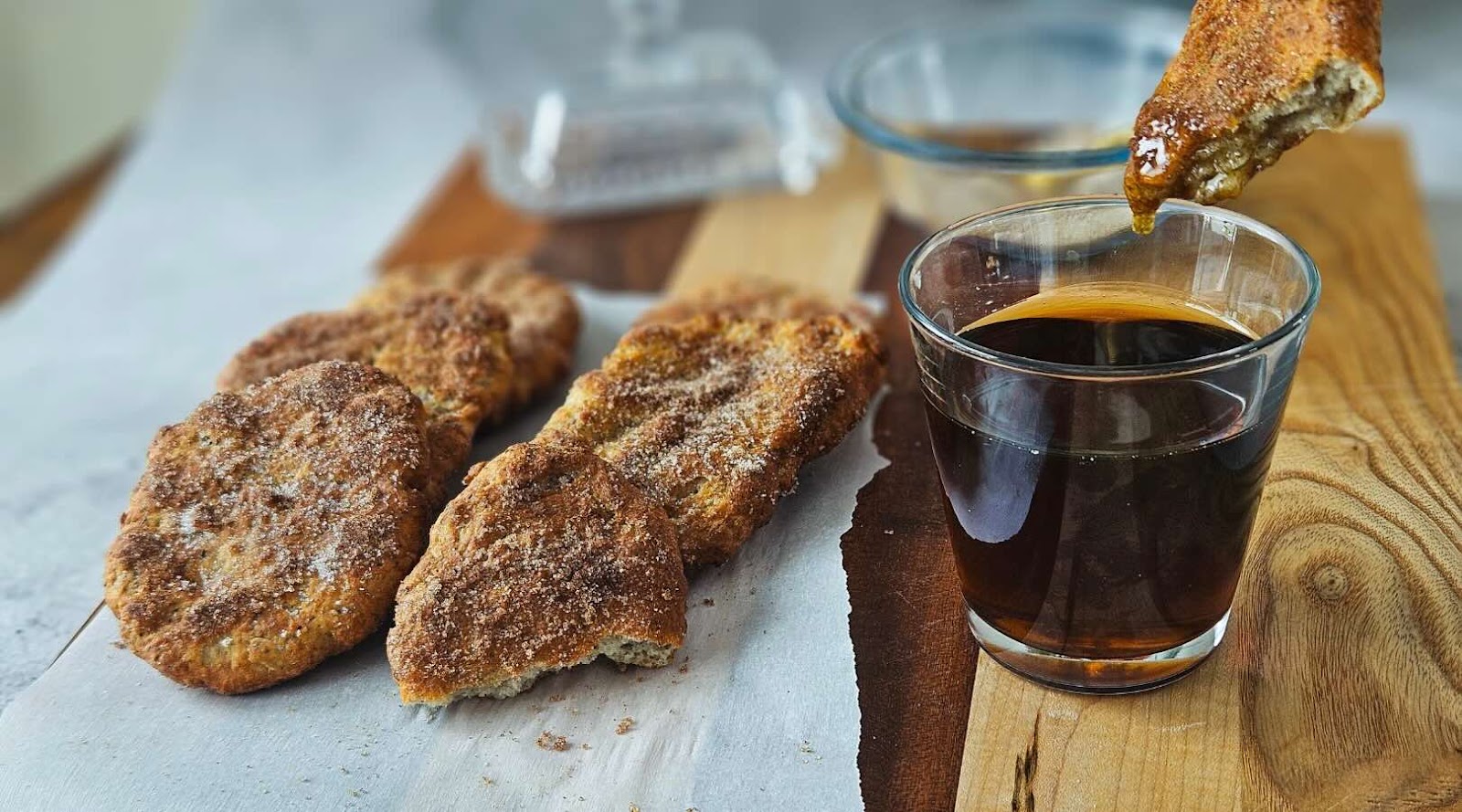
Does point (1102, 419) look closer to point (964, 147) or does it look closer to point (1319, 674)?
point (1319, 674)

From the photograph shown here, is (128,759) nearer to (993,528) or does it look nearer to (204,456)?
(204,456)

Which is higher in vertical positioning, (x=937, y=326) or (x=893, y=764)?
(x=937, y=326)

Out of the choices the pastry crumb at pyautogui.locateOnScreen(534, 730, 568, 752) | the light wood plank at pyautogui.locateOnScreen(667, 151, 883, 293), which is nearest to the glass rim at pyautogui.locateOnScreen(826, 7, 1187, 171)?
the light wood plank at pyautogui.locateOnScreen(667, 151, 883, 293)

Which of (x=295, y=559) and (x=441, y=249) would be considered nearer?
(x=295, y=559)

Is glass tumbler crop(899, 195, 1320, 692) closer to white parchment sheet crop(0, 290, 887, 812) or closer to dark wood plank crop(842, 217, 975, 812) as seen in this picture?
dark wood plank crop(842, 217, 975, 812)

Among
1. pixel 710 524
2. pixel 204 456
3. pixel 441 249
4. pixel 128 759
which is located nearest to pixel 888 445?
pixel 710 524

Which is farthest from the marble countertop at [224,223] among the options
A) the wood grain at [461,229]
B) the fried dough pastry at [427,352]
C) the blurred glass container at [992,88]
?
the blurred glass container at [992,88]

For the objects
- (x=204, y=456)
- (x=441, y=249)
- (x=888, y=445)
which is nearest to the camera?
(x=204, y=456)
